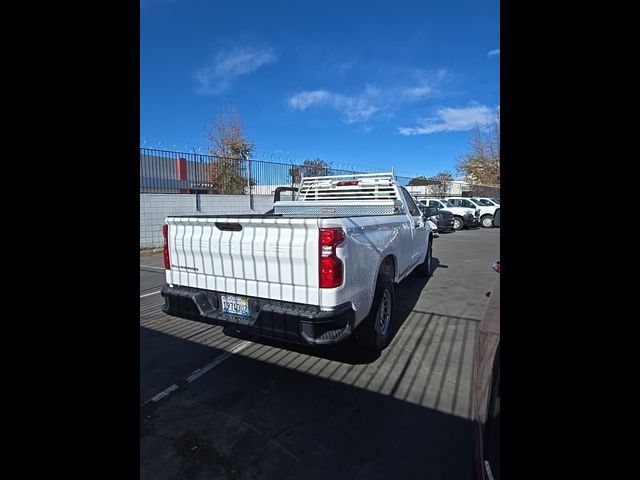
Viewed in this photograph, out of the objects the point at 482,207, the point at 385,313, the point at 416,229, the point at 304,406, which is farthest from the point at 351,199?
the point at 482,207

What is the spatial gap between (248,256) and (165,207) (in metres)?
9.91

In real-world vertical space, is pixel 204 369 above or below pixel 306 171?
below

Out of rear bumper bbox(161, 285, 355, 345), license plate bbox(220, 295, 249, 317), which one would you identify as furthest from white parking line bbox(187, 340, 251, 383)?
license plate bbox(220, 295, 249, 317)

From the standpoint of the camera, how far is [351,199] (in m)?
6.44

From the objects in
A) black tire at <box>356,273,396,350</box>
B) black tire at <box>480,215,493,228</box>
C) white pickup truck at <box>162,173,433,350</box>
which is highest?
black tire at <box>480,215,493,228</box>

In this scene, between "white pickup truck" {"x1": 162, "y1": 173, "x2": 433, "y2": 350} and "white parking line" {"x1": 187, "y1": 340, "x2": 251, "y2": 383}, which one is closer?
"white pickup truck" {"x1": 162, "y1": 173, "x2": 433, "y2": 350}

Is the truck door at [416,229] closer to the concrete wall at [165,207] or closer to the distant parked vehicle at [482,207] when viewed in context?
the concrete wall at [165,207]

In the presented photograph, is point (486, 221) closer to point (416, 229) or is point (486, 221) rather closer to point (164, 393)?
point (416, 229)

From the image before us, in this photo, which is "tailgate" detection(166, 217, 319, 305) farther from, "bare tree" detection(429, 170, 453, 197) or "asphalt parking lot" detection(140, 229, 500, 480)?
"bare tree" detection(429, 170, 453, 197)

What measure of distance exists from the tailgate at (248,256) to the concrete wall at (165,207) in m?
7.77

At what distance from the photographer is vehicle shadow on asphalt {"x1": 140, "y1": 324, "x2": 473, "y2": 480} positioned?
7.87 feet

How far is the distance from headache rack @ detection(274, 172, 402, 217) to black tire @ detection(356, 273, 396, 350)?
1.76m
